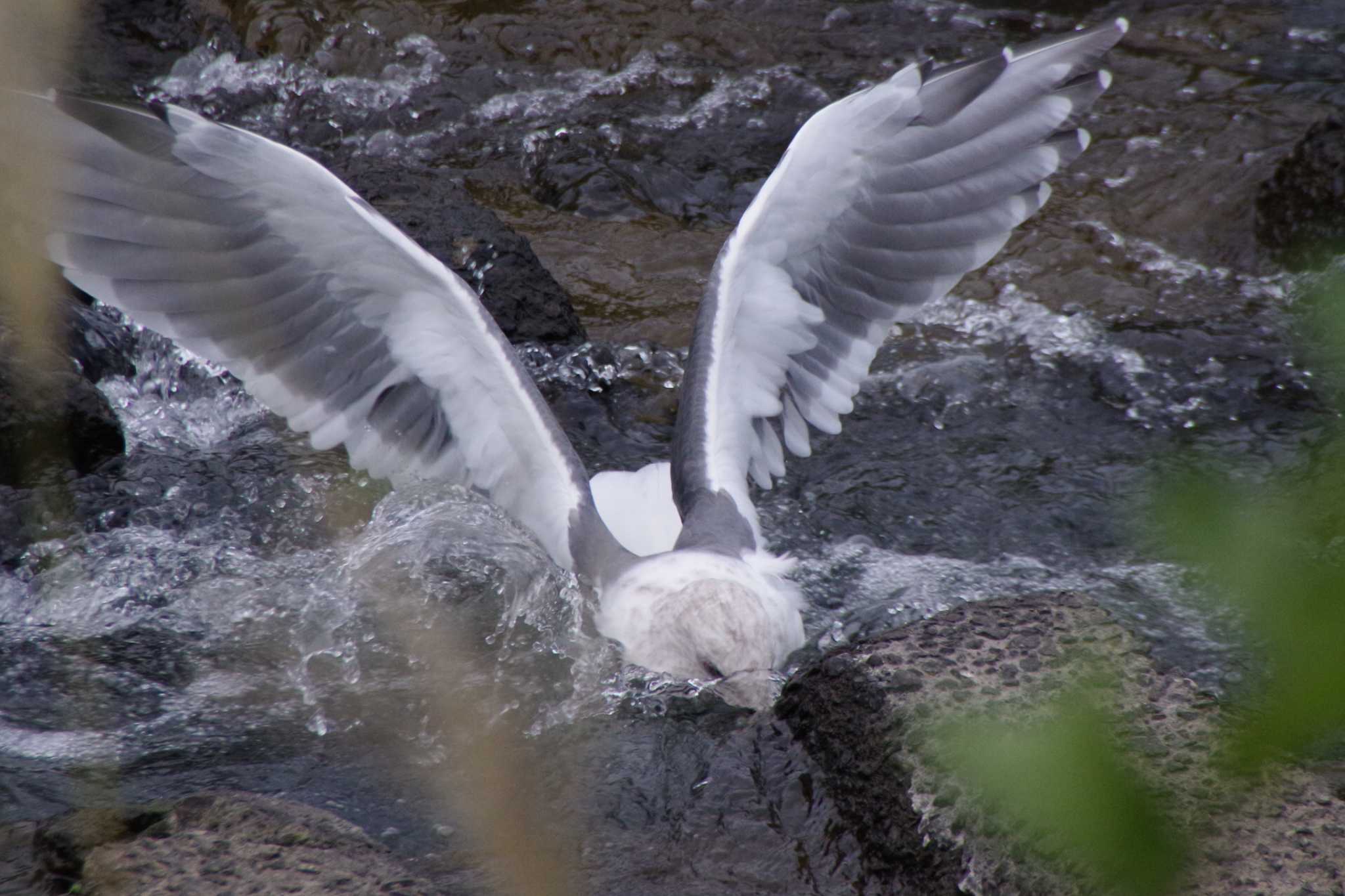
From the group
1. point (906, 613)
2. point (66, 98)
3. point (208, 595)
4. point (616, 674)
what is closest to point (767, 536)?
point (906, 613)

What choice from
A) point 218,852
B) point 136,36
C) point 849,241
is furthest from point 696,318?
point 136,36

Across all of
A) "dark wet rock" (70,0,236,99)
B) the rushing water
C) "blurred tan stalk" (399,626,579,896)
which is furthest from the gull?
"dark wet rock" (70,0,236,99)

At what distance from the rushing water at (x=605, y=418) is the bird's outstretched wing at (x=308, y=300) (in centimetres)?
18

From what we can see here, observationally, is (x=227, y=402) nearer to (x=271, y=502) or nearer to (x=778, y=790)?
(x=271, y=502)

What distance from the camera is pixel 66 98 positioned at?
2744 mm

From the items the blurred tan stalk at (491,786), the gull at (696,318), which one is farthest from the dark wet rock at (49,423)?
the blurred tan stalk at (491,786)

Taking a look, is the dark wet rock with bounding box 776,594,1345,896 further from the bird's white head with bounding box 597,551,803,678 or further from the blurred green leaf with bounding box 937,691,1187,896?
the blurred green leaf with bounding box 937,691,1187,896

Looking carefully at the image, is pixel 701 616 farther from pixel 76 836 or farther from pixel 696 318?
pixel 76 836

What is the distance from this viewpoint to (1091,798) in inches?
21.0

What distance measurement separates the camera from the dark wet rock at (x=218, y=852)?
2012 millimetres

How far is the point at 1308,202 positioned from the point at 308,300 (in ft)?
11.2

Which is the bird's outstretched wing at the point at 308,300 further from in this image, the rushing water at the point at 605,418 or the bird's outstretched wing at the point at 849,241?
the bird's outstretched wing at the point at 849,241

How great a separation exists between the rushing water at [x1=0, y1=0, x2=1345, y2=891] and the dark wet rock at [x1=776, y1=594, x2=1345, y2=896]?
0.21 metres

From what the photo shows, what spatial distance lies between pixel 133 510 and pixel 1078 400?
2.72 meters
